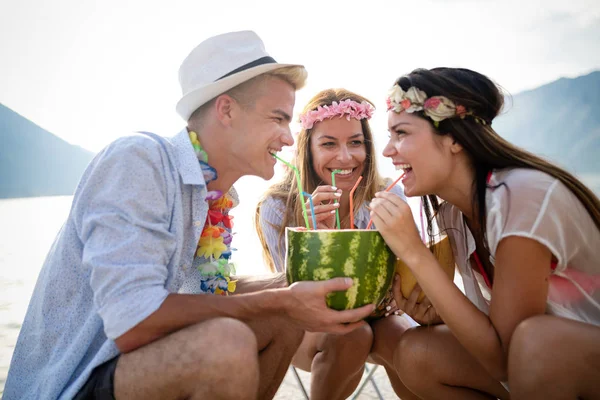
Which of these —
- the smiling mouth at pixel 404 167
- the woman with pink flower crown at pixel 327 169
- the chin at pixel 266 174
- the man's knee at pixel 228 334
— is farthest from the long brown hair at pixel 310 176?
the man's knee at pixel 228 334

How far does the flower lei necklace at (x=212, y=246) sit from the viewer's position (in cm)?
256

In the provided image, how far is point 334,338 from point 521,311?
3.87 feet

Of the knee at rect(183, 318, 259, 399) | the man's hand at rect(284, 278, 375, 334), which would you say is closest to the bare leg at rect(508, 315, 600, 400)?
the man's hand at rect(284, 278, 375, 334)

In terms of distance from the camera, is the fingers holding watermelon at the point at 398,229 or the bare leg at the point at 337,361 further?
the bare leg at the point at 337,361

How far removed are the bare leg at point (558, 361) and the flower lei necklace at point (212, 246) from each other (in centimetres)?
150

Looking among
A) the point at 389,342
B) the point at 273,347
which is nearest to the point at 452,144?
the point at 389,342

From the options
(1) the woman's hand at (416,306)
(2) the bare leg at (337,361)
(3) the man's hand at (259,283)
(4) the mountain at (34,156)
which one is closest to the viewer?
(1) the woman's hand at (416,306)

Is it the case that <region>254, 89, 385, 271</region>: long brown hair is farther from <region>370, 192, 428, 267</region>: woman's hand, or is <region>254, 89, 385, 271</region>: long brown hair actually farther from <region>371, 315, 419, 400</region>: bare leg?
<region>370, 192, 428, 267</region>: woman's hand

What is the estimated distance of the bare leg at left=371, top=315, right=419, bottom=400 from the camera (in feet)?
9.51

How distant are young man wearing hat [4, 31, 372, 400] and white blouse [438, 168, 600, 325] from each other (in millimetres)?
781

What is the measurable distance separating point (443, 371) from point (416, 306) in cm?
35

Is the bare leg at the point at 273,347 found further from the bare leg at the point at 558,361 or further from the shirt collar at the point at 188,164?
the bare leg at the point at 558,361

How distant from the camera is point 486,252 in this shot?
2.65 metres

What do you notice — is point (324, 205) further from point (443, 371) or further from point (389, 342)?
point (443, 371)
